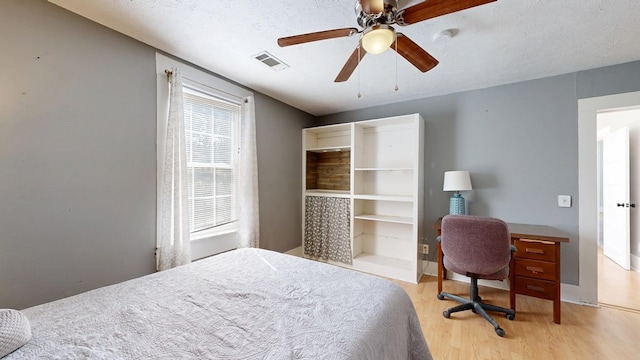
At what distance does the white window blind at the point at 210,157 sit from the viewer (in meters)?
2.39

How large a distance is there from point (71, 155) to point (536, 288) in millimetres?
3889

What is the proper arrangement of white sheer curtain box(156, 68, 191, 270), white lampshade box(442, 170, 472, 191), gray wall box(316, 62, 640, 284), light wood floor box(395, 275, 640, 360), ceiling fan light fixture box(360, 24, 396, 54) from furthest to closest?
white lampshade box(442, 170, 472, 191), gray wall box(316, 62, 640, 284), white sheer curtain box(156, 68, 191, 270), light wood floor box(395, 275, 640, 360), ceiling fan light fixture box(360, 24, 396, 54)

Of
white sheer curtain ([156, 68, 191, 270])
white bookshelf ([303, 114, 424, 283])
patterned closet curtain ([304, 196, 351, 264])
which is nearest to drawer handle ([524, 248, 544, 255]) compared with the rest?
white bookshelf ([303, 114, 424, 283])

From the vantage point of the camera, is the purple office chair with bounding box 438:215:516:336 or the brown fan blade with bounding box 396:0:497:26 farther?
the purple office chair with bounding box 438:215:516:336

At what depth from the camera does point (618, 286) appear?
271cm

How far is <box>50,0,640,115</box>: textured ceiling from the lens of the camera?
155 cm

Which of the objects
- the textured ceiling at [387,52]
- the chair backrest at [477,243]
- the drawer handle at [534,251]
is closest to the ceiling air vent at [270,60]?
the textured ceiling at [387,52]

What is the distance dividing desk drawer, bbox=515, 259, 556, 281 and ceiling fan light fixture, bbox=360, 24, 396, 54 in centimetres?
234

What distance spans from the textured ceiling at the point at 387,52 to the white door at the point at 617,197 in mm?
1630

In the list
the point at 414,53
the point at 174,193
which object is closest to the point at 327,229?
the point at 174,193

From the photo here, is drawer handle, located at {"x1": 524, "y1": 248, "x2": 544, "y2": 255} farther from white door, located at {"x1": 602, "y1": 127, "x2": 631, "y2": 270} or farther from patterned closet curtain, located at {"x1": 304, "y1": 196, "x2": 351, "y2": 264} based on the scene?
white door, located at {"x1": 602, "y1": 127, "x2": 631, "y2": 270}

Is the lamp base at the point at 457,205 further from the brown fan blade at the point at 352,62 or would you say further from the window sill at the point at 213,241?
the window sill at the point at 213,241

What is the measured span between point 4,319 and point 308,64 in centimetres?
241

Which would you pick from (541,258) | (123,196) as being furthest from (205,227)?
(541,258)
